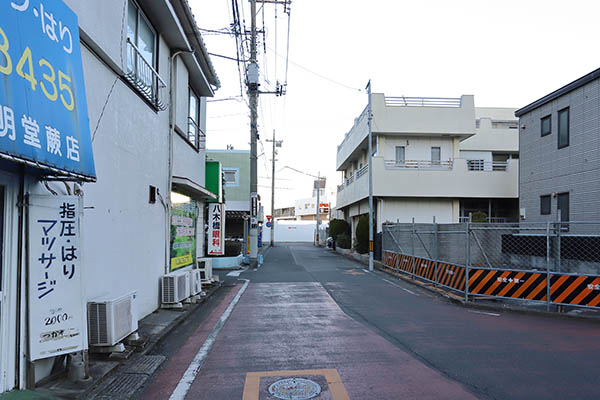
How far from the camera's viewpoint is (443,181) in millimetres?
24531

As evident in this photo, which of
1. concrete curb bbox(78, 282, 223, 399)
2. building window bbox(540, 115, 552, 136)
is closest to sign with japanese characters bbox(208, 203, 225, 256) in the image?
concrete curb bbox(78, 282, 223, 399)

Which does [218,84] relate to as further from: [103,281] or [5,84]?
[5,84]

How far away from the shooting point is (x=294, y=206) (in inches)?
3337

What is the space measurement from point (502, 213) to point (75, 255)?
85.9ft

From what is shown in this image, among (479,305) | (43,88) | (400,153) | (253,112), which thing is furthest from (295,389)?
(400,153)

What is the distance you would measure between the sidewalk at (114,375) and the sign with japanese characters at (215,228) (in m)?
7.47

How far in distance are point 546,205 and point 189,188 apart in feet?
48.1

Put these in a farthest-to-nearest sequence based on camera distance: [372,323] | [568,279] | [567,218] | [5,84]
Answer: [567,218]
[568,279]
[372,323]
[5,84]

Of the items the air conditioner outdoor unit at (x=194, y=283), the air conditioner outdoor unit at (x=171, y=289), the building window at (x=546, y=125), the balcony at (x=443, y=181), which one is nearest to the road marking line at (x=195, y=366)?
the air conditioner outdoor unit at (x=171, y=289)

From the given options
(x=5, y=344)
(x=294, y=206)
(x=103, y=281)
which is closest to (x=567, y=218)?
(x=103, y=281)

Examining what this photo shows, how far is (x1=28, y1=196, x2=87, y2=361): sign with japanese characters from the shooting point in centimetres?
438

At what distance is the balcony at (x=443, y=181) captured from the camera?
24.3 meters

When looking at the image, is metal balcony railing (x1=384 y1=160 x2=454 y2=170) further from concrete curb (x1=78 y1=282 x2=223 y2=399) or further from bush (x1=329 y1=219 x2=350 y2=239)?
concrete curb (x1=78 y1=282 x2=223 y2=399)

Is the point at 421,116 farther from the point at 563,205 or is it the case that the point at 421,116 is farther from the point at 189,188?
the point at 189,188
